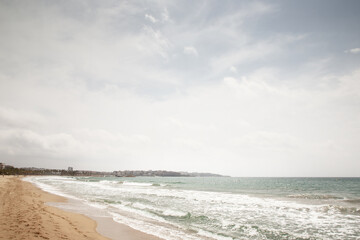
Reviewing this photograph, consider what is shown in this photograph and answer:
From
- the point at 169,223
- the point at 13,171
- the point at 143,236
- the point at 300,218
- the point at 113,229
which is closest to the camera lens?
the point at 143,236

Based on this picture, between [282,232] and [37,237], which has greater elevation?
[37,237]

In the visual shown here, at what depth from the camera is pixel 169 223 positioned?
1367cm

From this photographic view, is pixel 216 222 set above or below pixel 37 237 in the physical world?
below

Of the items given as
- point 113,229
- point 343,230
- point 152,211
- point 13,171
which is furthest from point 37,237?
point 13,171

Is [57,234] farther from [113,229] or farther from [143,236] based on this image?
[143,236]

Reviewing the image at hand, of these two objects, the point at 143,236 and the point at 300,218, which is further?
the point at 300,218

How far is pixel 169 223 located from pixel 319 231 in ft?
31.0

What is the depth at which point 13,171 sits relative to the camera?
146625 millimetres

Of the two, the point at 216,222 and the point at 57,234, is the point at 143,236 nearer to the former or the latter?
the point at 57,234

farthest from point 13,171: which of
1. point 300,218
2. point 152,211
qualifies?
point 300,218

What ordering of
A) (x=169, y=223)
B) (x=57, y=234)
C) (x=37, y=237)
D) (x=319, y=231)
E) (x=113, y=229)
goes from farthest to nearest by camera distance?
1. (x=169, y=223)
2. (x=319, y=231)
3. (x=113, y=229)
4. (x=57, y=234)
5. (x=37, y=237)

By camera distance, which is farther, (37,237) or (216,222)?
(216,222)

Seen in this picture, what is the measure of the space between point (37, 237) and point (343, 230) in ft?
55.6

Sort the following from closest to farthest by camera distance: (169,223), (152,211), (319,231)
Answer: (319,231), (169,223), (152,211)
